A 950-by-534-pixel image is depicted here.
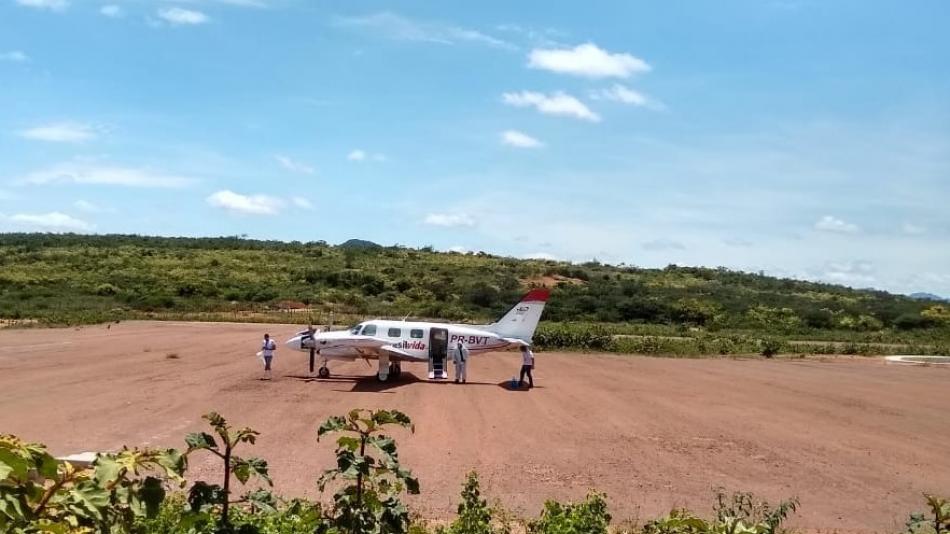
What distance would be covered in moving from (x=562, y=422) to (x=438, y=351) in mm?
6793

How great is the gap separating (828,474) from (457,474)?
21.6 feet

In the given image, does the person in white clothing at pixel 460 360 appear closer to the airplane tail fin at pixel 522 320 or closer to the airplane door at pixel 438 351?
the airplane door at pixel 438 351

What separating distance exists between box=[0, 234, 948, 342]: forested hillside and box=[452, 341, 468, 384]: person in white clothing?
91.1 feet

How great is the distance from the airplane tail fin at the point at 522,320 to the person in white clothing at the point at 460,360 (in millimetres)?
1281

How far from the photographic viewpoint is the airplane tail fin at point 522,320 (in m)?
24.2

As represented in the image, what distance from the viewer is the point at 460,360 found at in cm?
2341

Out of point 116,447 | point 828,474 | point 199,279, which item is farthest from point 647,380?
point 199,279

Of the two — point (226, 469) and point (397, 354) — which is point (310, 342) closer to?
point (397, 354)

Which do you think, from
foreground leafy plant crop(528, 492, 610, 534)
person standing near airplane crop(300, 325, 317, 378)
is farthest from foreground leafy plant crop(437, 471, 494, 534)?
person standing near airplane crop(300, 325, 317, 378)

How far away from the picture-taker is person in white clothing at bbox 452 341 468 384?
76.8 feet

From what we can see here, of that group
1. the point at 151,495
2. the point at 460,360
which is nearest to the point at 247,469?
the point at 151,495

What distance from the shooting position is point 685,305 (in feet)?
206

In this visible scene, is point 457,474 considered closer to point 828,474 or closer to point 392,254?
point 828,474

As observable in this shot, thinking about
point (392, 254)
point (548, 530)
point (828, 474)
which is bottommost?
point (828, 474)
